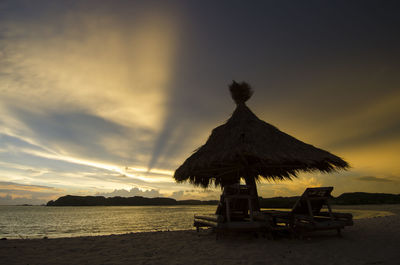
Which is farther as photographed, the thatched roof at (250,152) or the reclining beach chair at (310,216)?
the thatched roof at (250,152)

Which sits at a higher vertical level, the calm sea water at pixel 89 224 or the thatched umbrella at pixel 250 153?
the thatched umbrella at pixel 250 153

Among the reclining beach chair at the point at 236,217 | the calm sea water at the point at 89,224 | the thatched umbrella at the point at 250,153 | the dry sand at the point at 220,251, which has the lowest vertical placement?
the calm sea water at the point at 89,224

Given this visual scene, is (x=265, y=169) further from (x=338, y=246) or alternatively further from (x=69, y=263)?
(x=69, y=263)

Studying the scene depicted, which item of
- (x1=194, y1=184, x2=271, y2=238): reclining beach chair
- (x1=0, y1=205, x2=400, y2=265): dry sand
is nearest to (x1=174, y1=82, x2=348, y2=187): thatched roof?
(x1=194, y1=184, x2=271, y2=238): reclining beach chair

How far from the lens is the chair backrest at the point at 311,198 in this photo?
20.2 feet

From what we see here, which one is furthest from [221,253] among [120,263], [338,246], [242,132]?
[242,132]

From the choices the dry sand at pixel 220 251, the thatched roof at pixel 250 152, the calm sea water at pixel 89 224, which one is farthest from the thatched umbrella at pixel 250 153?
the calm sea water at pixel 89 224

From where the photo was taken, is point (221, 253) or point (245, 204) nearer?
point (221, 253)

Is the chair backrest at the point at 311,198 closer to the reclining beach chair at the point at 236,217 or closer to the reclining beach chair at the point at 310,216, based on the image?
the reclining beach chair at the point at 310,216

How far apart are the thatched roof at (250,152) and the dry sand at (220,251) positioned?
2.11m

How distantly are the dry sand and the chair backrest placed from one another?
2.66ft

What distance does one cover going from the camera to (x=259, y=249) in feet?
17.4

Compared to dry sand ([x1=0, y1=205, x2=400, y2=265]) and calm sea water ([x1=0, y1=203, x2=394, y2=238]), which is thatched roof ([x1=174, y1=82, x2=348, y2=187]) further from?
calm sea water ([x1=0, y1=203, x2=394, y2=238])

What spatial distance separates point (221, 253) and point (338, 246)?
8.69ft
